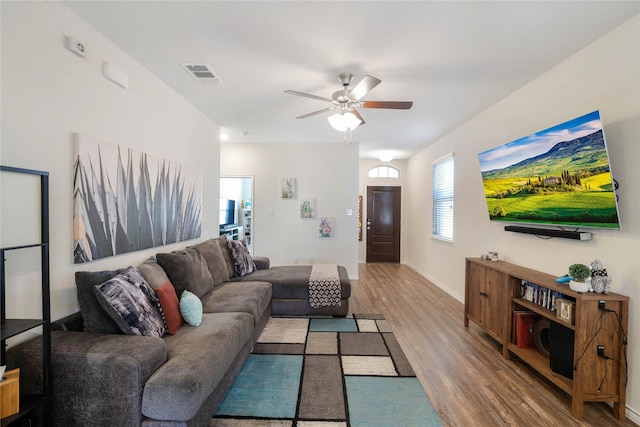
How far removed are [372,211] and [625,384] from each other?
18.8 feet

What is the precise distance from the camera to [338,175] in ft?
18.0

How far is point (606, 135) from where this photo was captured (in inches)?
81.7

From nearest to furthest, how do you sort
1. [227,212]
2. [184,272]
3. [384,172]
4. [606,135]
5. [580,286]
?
[580,286] < [606,135] < [184,272] < [227,212] < [384,172]

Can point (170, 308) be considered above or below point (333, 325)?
above

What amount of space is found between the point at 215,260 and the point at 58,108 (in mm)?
2009

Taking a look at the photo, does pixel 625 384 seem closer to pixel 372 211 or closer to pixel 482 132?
pixel 482 132

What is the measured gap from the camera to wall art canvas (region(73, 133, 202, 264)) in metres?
1.95

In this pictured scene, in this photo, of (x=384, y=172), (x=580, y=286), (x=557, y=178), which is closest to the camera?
(x=580, y=286)

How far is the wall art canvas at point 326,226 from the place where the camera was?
5.44m

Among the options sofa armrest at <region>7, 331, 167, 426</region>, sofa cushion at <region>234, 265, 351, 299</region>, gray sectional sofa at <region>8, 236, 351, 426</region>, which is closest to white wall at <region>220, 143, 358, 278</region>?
sofa cushion at <region>234, 265, 351, 299</region>

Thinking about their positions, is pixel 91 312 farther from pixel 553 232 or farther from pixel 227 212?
pixel 227 212

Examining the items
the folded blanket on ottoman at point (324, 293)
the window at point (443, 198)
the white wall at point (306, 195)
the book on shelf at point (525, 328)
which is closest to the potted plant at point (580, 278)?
the book on shelf at point (525, 328)

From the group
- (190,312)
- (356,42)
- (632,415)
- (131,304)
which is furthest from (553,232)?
(131,304)

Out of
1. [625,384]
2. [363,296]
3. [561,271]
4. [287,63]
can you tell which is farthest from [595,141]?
[363,296]
